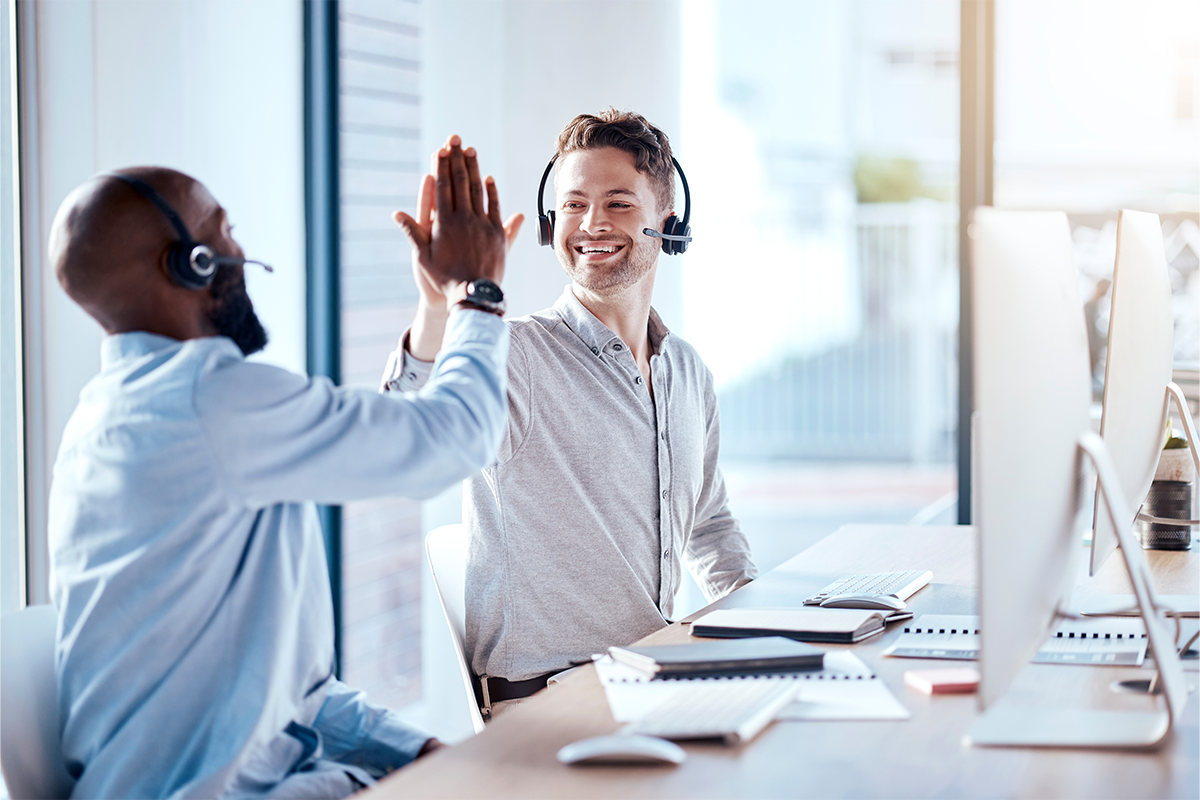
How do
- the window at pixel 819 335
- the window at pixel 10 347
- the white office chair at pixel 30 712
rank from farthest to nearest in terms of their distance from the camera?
the window at pixel 819 335
the window at pixel 10 347
the white office chair at pixel 30 712

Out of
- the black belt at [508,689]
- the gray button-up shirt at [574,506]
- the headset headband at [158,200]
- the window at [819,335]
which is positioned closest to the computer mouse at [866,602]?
the gray button-up shirt at [574,506]

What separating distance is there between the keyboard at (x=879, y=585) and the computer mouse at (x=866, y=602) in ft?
0.05

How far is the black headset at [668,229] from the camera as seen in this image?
1961 mm

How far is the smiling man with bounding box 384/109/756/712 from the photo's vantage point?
1.71 metres

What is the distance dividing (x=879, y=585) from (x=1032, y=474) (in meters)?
0.76

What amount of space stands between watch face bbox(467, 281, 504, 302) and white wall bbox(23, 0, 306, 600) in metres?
1.39

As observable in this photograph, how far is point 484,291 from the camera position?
50.9 inches

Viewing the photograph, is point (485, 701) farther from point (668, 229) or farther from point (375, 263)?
point (375, 263)

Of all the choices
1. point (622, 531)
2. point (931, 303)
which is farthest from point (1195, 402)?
point (931, 303)

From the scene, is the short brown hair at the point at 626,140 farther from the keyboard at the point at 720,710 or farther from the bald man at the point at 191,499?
the keyboard at the point at 720,710

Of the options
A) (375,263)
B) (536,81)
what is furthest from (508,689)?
(375,263)

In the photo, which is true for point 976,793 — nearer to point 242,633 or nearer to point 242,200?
point 242,633

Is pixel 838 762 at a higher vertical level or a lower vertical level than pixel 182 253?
lower

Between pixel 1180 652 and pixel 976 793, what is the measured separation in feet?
1.85
